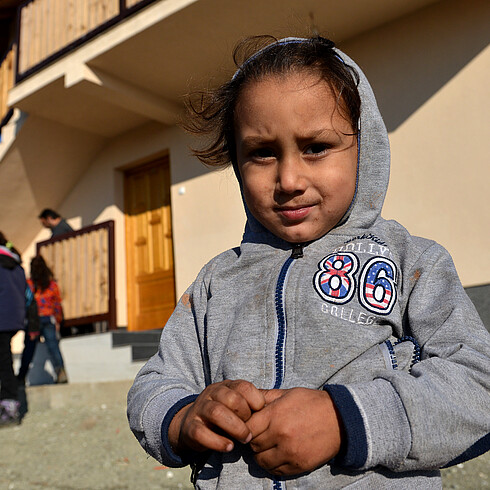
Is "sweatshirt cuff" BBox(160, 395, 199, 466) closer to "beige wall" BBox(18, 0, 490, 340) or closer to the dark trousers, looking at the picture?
"beige wall" BBox(18, 0, 490, 340)

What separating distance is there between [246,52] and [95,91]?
17.5 feet

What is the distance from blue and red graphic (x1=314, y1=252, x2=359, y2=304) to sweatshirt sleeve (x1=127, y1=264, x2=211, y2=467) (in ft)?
0.94

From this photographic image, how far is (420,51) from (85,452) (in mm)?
4533

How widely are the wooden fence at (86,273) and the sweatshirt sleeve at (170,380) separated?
5955 mm

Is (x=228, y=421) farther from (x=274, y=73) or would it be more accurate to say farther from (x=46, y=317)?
(x=46, y=317)

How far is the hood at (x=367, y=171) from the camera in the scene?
1.19 metres

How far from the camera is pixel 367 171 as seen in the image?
123cm

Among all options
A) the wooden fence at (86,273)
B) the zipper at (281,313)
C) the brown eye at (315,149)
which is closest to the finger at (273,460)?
the zipper at (281,313)

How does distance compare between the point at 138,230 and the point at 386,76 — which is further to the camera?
the point at 138,230

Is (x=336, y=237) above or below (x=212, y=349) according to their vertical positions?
above

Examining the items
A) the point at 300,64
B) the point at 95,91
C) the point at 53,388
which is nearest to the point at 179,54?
the point at 95,91

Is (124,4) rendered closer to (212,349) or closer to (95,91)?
(95,91)

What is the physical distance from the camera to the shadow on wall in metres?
4.79

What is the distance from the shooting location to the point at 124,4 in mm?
5832
